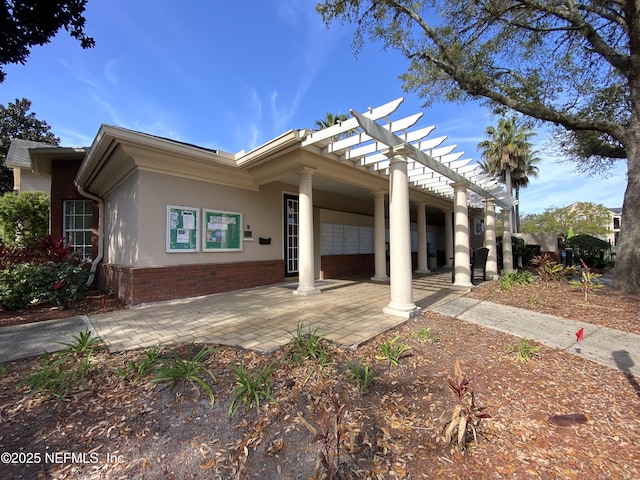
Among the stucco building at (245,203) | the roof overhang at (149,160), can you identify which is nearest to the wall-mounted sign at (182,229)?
the stucco building at (245,203)

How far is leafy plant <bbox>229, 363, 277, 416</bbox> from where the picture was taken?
A: 7.23 feet

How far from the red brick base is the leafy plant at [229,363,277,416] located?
4044 mm

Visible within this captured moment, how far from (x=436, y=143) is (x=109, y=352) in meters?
6.13

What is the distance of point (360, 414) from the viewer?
84.5 inches

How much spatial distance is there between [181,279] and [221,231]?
56.2 inches

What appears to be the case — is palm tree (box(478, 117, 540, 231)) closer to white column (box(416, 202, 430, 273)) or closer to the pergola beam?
white column (box(416, 202, 430, 273))

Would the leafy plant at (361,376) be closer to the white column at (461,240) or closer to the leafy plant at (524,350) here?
the leafy plant at (524,350)

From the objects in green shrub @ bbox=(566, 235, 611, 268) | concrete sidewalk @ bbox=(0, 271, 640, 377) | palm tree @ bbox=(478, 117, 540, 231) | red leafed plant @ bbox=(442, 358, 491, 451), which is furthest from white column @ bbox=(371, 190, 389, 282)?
palm tree @ bbox=(478, 117, 540, 231)

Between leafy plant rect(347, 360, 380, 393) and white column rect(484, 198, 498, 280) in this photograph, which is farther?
white column rect(484, 198, 498, 280)

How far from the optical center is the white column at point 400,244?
15.1ft

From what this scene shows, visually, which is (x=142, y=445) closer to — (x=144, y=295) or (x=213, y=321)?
(x=213, y=321)

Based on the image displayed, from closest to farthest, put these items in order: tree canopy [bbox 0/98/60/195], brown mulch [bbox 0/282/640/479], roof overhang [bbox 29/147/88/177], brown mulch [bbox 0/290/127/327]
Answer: brown mulch [bbox 0/282/640/479] → brown mulch [bbox 0/290/127/327] → roof overhang [bbox 29/147/88/177] → tree canopy [bbox 0/98/60/195]

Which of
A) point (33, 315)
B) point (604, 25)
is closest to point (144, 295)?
point (33, 315)

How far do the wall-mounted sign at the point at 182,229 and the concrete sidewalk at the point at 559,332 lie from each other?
5.24 meters
